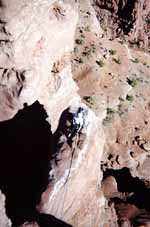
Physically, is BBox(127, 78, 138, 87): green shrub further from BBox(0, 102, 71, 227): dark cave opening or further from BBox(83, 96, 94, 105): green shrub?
BBox(0, 102, 71, 227): dark cave opening

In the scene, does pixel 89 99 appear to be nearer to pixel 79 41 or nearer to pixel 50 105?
pixel 79 41

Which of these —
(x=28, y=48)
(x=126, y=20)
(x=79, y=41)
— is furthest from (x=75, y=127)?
(x=126, y=20)

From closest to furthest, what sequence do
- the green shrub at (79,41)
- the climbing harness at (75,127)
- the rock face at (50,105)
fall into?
the rock face at (50,105), the climbing harness at (75,127), the green shrub at (79,41)

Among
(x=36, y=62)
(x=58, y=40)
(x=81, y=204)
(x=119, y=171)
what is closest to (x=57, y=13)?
Answer: (x=58, y=40)

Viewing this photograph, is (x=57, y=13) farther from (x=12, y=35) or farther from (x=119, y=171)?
(x=119, y=171)

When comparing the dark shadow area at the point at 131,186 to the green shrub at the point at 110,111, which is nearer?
the dark shadow area at the point at 131,186

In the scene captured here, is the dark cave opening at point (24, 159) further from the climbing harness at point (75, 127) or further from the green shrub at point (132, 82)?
the green shrub at point (132, 82)

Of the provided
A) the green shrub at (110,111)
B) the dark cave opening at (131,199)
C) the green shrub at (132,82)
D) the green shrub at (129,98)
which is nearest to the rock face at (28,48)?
the dark cave opening at (131,199)
